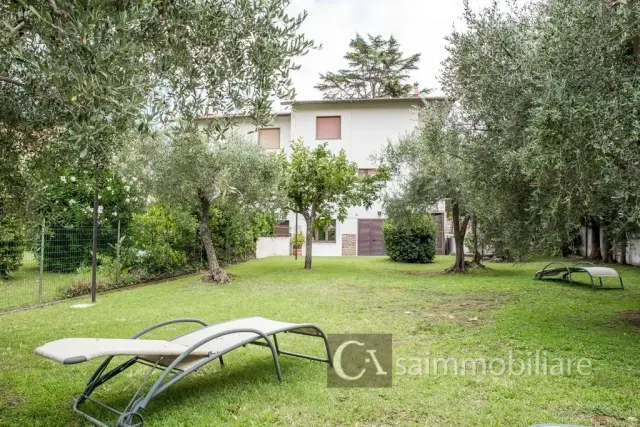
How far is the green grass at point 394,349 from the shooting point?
389 centimetres

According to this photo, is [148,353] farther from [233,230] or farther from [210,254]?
[233,230]

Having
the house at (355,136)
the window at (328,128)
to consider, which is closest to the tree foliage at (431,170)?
the house at (355,136)

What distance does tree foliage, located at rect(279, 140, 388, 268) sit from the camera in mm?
16312

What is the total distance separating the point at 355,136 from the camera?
88.0 ft

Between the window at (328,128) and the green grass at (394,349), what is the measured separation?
16.6 m

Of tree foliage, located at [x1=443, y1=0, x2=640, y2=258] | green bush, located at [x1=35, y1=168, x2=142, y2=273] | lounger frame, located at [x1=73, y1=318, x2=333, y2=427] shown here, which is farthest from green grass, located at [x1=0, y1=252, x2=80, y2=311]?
tree foliage, located at [x1=443, y1=0, x2=640, y2=258]

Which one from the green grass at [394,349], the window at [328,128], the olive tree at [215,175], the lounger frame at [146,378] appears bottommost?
the green grass at [394,349]

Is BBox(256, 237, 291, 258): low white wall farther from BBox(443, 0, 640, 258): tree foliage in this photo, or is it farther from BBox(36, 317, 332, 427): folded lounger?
BBox(36, 317, 332, 427): folded lounger

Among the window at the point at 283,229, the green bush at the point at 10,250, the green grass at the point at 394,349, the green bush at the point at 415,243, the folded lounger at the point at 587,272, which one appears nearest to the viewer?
the green grass at the point at 394,349

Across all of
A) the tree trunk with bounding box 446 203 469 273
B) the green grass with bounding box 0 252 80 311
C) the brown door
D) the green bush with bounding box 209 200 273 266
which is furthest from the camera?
the brown door

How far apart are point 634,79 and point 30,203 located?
288 inches

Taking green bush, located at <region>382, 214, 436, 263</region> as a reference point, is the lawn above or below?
below

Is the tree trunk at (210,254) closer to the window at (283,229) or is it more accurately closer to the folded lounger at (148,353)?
the folded lounger at (148,353)

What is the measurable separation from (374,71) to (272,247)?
17937 millimetres
